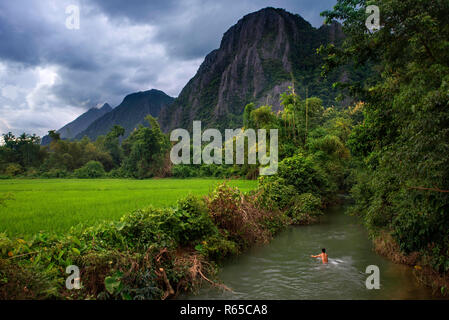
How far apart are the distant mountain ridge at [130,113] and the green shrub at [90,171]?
90441 mm

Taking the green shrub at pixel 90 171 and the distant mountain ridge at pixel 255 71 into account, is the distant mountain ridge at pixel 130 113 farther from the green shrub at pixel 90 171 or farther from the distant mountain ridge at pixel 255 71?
the green shrub at pixel 90 171

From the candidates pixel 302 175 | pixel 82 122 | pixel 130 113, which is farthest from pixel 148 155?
pixel 82 122

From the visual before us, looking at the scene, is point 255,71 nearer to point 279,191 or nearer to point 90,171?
point 90,171

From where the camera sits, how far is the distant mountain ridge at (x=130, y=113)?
134125 mm

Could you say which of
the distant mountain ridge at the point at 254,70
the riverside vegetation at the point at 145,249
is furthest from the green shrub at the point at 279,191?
the distant mountain ridge at the point at 254,70

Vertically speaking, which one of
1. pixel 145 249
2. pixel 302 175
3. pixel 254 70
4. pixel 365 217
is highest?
pixel 254 70

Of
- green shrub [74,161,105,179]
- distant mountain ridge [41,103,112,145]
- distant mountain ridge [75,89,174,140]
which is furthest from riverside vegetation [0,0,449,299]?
distant mountain ridge [41,103,112,145]

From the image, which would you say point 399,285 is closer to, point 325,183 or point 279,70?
point 325,183

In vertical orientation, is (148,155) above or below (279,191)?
above

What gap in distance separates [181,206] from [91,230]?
2.17m

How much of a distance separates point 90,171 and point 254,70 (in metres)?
60.0

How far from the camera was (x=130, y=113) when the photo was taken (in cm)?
14412

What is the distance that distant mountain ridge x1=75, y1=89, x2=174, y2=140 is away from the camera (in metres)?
134

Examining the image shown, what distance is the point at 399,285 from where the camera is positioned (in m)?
5.61
